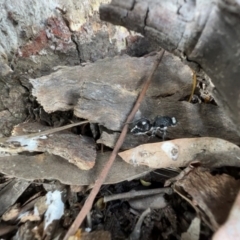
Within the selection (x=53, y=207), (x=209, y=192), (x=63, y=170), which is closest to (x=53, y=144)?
(x=63, y=170)

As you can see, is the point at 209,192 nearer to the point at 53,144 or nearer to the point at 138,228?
the point at 138,228

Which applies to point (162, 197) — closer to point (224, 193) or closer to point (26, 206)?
point (224, 193)

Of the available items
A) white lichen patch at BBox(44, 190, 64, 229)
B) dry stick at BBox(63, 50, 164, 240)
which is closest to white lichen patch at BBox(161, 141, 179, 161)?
dry stick at BBox(63, 50, 164, 240)

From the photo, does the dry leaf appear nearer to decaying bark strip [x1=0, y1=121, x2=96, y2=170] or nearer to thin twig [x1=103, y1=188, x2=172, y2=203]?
thin twig [x1=103, y1=188, x2=172, y2=203]

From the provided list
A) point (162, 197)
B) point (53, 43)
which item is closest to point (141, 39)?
point (53, 43)

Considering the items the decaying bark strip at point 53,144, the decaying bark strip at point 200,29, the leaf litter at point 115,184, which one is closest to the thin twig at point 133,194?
the leaf litter at point 115,184

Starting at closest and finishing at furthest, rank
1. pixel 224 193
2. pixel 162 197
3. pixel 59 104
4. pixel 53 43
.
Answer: pixel 224 193 < pixel 162 197 < pixel 59 104 < pixel 53 43
